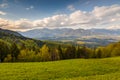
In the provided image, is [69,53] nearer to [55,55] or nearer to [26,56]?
[55,55]

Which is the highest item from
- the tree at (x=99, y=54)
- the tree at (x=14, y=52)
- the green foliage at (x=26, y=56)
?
the tree at (x=14, y=52)

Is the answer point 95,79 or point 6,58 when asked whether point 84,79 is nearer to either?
point 95,79

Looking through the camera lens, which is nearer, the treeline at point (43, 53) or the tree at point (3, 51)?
the tree at point (3, 51)

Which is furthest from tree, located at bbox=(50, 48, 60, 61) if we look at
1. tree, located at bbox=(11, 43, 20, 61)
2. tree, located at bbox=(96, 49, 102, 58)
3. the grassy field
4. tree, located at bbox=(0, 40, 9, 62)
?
the grassy field

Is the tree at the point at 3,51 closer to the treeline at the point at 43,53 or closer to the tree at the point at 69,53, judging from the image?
the treeline at the point at 43,53

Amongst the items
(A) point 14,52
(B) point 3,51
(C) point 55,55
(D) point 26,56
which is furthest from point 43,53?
(B) point 3,51

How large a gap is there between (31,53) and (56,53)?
1985cm

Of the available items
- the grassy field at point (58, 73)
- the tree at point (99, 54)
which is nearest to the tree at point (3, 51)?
the tree at point (99, 54)

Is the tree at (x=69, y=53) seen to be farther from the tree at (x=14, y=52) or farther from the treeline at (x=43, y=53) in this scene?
the tree at (x=14, y=52)

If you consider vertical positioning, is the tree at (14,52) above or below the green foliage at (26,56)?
above

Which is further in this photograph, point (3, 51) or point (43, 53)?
point (43, 53)

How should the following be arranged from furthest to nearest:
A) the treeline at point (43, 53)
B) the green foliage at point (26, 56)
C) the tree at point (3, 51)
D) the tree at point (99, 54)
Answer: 1. the tree at point (99, 54)
2. the green foliage at point (26, 56)
3. the treeline at point (43, 53)
4. the tree at point (3, 51)

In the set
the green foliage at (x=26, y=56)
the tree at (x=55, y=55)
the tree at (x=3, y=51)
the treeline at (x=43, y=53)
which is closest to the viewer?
the tree at (x=3, y=51)

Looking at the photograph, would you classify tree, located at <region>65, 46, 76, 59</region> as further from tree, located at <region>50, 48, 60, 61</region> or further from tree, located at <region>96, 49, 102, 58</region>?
tree, located at <region>96, 49, 102, 58</region>
